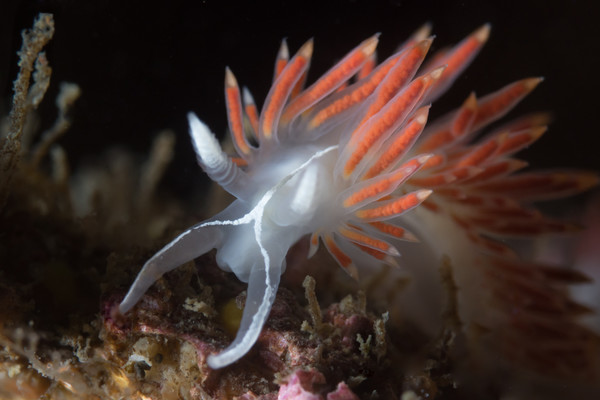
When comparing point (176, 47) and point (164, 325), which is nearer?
point (164, 325)

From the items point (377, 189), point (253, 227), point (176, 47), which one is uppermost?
point (176, 47)

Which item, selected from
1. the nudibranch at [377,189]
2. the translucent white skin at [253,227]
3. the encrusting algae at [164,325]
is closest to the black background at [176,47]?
the encrusting algae at [164,325]

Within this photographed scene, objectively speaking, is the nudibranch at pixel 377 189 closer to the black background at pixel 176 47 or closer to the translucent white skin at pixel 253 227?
the translucent white skin at pixel 253 227

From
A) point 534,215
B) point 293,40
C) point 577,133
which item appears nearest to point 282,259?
point 534,215

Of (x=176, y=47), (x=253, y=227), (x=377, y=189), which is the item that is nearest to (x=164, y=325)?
(x=253, y=227)

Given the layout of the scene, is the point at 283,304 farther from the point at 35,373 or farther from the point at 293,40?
the point at 293,40

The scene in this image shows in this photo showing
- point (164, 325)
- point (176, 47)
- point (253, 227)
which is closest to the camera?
point (164, 325)

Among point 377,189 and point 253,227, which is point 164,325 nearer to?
point 253,227

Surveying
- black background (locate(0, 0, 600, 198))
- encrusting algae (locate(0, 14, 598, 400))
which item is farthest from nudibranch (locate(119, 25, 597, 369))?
black background (locate(0, 0, 600, 198))
